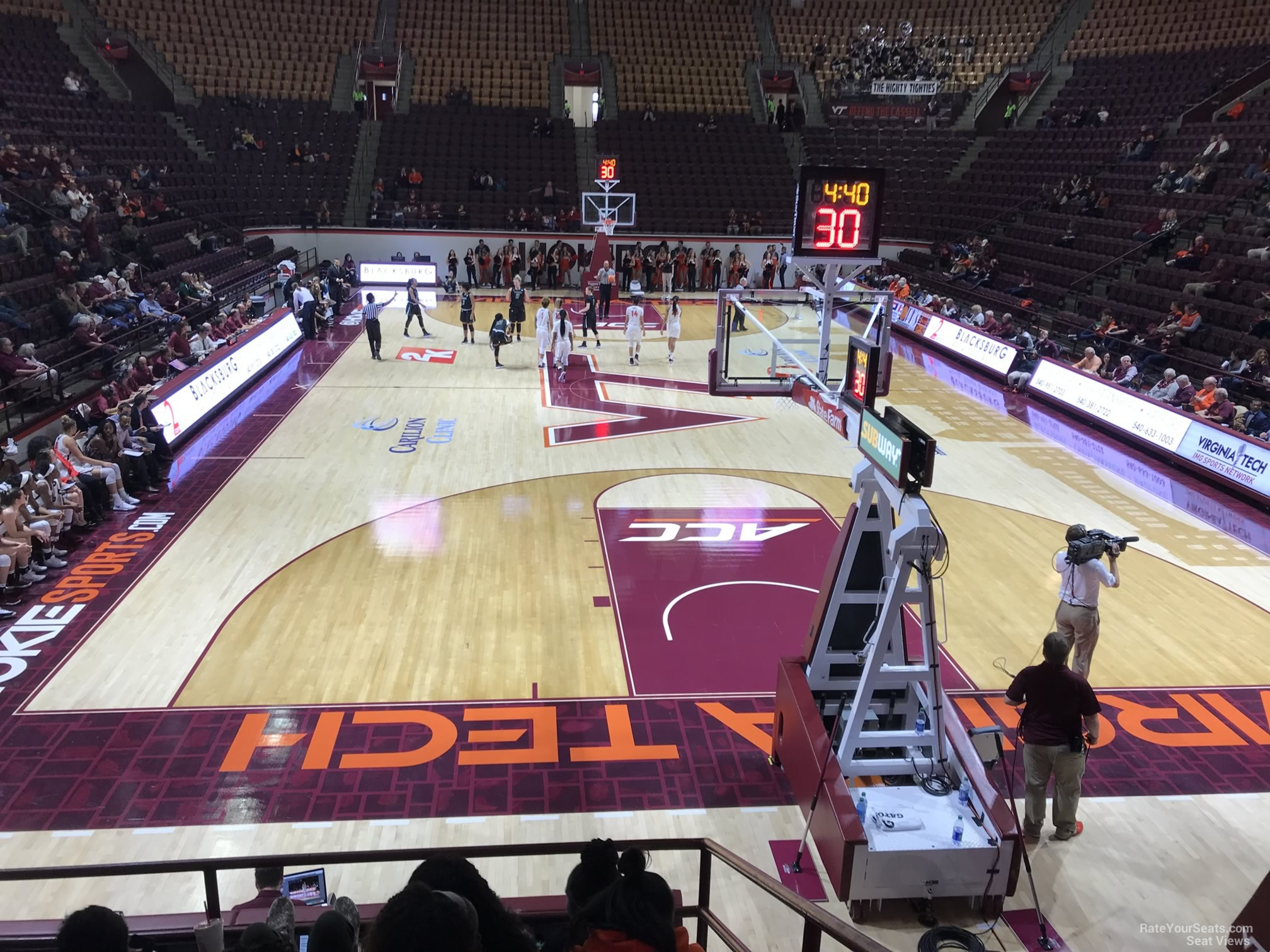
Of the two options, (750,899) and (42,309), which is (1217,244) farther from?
(42,309)

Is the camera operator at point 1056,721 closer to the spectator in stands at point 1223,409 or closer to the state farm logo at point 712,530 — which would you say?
the state farm logo at point 712,530

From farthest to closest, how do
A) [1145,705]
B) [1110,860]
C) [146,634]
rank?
[146,634] < [1145,705] < [1110,860]

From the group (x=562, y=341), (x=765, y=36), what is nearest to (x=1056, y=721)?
(x=562, y=341)

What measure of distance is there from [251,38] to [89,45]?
569cm

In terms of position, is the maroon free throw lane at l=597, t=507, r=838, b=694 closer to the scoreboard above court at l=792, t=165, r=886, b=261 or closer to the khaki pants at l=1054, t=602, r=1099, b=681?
the khaki pants at l=1054, t=602, r=1099, b=681

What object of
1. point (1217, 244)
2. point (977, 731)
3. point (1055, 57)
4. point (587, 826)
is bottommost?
point (587, 826)

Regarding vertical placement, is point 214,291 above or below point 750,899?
above

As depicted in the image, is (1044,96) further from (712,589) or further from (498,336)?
(712,589)

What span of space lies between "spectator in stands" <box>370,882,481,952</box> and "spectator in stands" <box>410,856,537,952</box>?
16.2 inches

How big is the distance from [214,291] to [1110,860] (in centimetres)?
2101

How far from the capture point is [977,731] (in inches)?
249

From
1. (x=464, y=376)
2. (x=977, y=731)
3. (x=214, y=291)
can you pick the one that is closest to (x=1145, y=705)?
(x=977, y=731)

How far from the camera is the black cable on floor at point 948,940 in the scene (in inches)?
195

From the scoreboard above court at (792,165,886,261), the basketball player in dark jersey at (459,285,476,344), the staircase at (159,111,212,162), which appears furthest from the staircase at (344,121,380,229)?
the scoreboard above court at (792,165,886,261)
